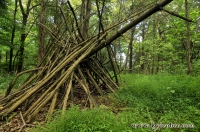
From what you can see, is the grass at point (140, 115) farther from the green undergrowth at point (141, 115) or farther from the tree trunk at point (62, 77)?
the tree trunk at point (62, 77)

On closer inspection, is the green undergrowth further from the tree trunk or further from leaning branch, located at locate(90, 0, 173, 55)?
leaning branch, located at locate(90, 0, 173, 55)

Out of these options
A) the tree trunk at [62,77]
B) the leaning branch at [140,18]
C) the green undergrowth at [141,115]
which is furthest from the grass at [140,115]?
the leaning branch at [140,18]

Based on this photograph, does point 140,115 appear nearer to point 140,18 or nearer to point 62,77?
point 62,77

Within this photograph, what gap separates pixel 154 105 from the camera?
292cm

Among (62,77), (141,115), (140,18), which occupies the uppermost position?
(140,18)

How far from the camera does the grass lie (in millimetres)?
1847

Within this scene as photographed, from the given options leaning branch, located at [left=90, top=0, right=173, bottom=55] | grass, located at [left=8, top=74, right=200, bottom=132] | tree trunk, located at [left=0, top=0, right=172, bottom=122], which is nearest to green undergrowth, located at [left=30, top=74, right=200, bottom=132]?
grass, located at [left=8, top=74, right=200, bottom=132]

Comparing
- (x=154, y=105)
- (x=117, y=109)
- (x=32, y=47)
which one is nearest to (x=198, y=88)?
(x=154, y=105)

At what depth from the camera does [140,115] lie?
2.36 m

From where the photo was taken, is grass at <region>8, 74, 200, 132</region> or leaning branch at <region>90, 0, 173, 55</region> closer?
grass at <region>8, 74, 200, 132</region>

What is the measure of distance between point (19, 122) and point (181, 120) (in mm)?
2754

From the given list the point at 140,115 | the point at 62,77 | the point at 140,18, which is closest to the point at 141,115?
the point at 140,115

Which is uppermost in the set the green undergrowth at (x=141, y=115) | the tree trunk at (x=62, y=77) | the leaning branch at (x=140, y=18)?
the leaning branch at (x=140, y=18)

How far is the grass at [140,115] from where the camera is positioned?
1847 mm
